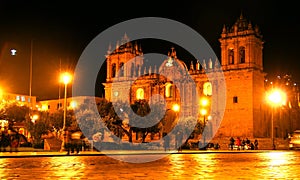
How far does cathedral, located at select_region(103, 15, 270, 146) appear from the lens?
63.2 metres

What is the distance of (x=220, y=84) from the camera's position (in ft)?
217

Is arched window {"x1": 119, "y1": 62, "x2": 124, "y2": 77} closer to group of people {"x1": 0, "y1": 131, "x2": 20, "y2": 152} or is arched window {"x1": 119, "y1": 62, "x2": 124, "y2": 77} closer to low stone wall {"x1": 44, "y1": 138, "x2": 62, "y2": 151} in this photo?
low stone wall {"x1": 44, "y1": 138, "x2": 62, "y2": 151}

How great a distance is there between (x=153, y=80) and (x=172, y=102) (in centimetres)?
482

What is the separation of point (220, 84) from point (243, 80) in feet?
12.3

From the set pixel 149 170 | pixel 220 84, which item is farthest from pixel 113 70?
pixel 149 170

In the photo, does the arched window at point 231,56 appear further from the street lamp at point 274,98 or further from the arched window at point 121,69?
the arched window at point 121,69

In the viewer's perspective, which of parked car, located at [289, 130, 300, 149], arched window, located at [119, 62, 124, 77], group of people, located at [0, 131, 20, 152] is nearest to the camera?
group of people, located at [0, 131, 20, 152]

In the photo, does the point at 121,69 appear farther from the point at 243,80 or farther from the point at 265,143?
the point at 265,143

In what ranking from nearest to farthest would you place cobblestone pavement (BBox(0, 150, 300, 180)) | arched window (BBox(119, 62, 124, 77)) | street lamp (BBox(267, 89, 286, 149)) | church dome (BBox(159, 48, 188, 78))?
cobblestone pavement (BBox(0, 150, 300, 180))
street lamp (BBox(267, 89, 286, 149))
church dome (BBox(159, 48, 188, 78))
arched window (BBox(119, 62, 124, 77))

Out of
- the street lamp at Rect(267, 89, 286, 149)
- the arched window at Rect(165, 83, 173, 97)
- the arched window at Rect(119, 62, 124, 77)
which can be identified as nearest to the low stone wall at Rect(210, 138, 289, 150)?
the street lamp at Rect(267, 89, 286, 149)

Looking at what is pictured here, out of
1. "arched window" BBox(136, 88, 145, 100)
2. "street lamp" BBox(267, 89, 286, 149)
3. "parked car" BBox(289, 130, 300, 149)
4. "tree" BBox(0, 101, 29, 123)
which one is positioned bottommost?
"parked car" BBox(289, 130, 300, 149)

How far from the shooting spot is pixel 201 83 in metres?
69.7

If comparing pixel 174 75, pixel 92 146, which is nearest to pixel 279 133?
pixel 174 75

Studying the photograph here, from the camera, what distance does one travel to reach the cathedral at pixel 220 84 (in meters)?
63.2
